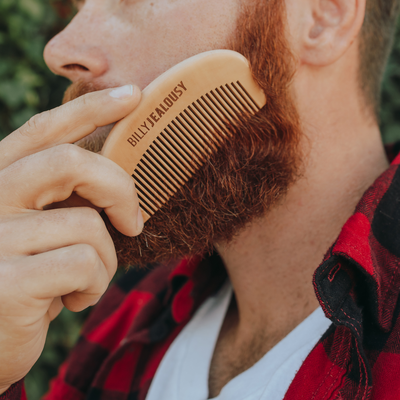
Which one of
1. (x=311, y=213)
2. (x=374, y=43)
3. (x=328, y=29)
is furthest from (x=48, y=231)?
(x=374, y=43)

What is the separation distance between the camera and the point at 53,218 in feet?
3.98

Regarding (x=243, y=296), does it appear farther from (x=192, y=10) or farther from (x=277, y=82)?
(x=192, y=10)

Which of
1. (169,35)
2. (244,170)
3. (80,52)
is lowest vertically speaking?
(244,170)

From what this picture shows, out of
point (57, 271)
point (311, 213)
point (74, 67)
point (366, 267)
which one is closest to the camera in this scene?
point (57, 271)

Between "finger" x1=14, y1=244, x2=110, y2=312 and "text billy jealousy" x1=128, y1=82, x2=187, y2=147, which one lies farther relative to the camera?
"text billy jealousy" x1=128, y1=82, x2=187, y2=147

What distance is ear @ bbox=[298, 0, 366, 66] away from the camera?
167 centimetres

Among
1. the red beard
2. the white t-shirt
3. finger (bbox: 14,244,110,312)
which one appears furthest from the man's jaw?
the white t-shirt

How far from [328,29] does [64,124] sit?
46.7 inches

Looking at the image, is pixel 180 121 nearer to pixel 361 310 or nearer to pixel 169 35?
pixel 169 35

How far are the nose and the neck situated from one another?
0.97m

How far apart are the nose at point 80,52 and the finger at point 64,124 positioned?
0.35 meters

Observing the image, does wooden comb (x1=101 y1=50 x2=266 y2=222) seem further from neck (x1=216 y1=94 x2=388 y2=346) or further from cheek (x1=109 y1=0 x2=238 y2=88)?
neck (x1=216 y1=94 x2=388 y2=346)

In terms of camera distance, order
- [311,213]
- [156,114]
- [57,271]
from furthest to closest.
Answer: [311,213], [156,114], [57,271]

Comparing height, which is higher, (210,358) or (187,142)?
(187,142)
